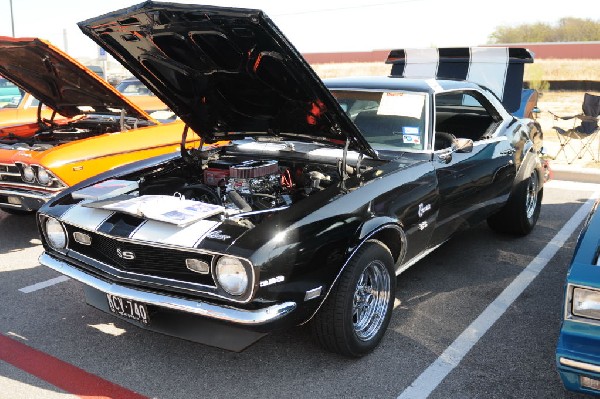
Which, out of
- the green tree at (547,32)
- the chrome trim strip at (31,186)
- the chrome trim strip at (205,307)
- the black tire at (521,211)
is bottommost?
the black tire at (521,211)

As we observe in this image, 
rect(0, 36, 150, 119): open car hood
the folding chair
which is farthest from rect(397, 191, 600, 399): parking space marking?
the folding chair

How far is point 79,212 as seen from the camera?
10.7 ft

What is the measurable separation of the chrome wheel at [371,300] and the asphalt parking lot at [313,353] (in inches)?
5.9

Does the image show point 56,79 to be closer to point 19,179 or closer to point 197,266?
point 19,179

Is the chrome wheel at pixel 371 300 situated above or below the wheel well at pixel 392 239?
below

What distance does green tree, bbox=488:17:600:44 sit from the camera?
61450mm

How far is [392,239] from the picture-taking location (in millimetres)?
3488

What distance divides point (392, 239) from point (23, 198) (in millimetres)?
3520

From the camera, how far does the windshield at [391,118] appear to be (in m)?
4.00

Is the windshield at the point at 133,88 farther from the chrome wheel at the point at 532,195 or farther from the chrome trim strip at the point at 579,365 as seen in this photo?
the chrome trim strip at the point at 579,365

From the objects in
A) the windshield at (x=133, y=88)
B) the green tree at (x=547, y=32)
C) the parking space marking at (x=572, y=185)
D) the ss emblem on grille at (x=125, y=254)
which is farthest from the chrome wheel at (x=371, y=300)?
the green tree at (x=547, y=32)

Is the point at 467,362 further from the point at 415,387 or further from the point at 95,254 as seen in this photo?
the point at 95,254

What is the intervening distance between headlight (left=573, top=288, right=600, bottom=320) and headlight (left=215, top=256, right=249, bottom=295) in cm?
144

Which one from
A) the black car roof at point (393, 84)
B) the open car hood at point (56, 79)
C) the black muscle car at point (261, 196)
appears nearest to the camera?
the black muscle car at point (261, 196)
